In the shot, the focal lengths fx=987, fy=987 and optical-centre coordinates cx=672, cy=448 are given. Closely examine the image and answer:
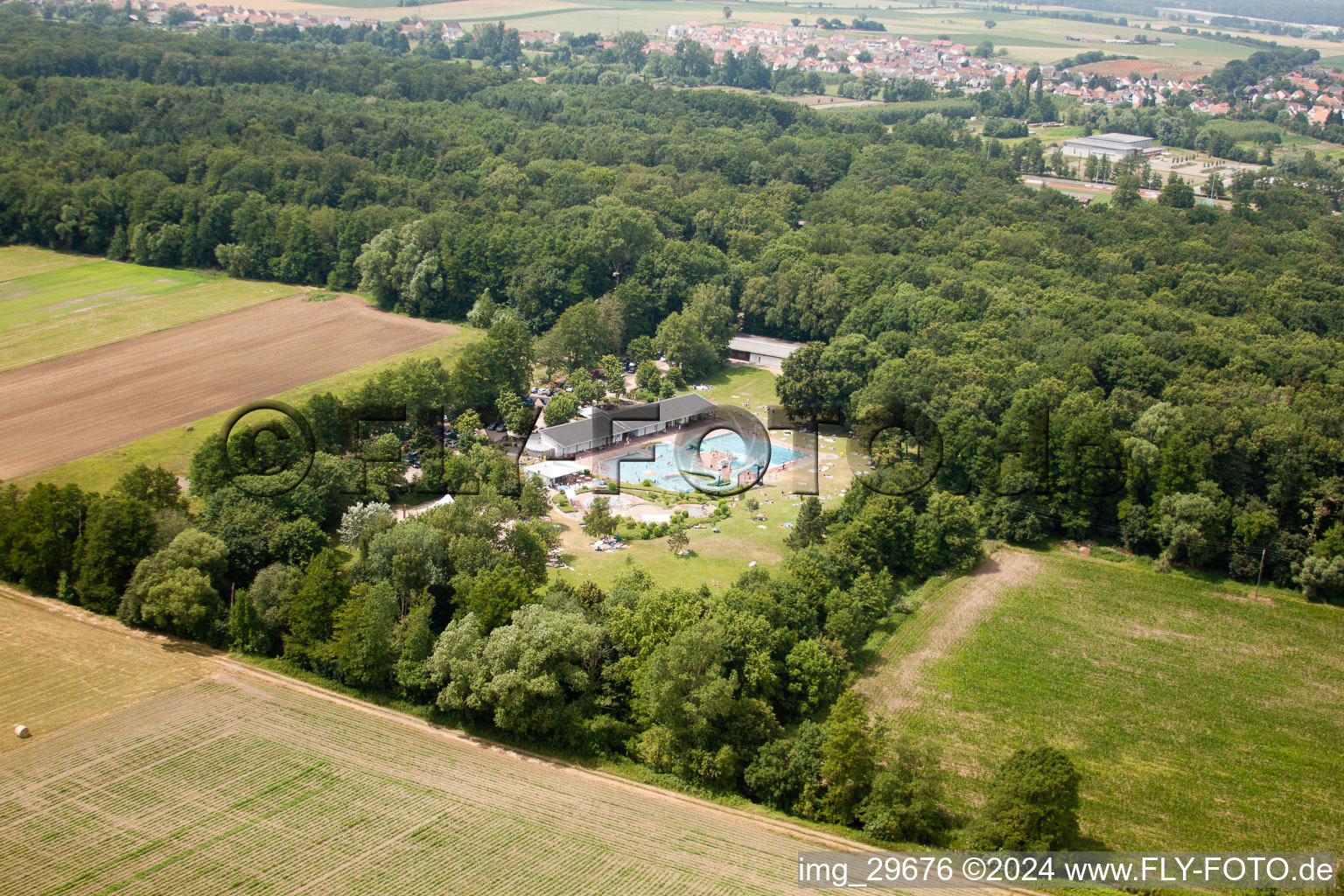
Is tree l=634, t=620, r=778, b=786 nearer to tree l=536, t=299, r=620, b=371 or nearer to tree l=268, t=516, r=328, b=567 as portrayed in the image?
tree l=268, t=516, r=328, b=567

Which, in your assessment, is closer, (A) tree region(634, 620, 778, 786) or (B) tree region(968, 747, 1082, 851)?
(B) tree region(968, 747, 1082, 851)

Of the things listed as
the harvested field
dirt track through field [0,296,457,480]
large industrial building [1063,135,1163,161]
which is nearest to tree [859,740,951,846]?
the harvested field

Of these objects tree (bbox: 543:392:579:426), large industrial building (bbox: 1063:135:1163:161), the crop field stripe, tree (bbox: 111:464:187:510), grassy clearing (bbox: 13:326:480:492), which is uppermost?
large industrial building (bbox: 1063:135:1163:161)

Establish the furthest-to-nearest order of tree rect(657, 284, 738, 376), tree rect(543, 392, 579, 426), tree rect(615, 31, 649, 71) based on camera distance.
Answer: tree rect(615, 31, 649, 71) → tree rect(657, 284, 738, 376) → tree rect(543, 392, 579, 426)

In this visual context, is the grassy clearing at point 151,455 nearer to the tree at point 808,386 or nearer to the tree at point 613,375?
the tree at point 613,375

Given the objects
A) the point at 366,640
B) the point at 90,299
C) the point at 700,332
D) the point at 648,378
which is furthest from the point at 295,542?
the point at 90,299

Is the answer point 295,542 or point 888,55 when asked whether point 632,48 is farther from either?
point 295,542
